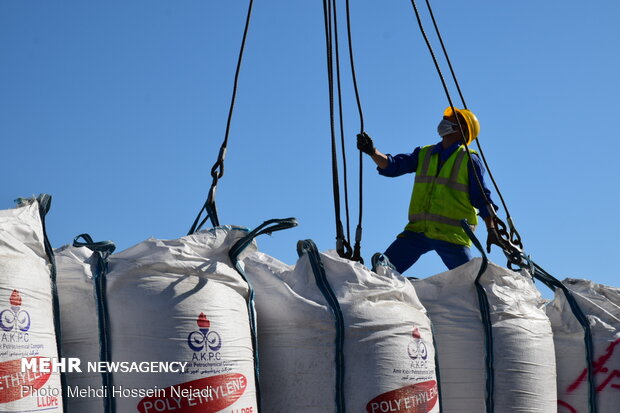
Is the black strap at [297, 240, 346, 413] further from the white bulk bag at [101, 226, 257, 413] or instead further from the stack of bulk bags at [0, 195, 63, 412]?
the stack of bulk bags at [0, 195, 63, 412]

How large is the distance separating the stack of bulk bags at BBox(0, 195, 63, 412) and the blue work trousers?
106 inches

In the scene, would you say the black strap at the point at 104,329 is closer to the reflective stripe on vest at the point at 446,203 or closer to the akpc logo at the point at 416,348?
the akpc logo at the point at 416,348

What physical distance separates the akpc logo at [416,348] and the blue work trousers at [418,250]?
177 centimetres

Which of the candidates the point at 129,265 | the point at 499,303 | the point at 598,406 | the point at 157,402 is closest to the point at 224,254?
the point at 129,265

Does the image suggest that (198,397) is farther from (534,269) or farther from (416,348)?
(534,269)

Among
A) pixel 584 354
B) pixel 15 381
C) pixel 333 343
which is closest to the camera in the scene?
pixel 15 381

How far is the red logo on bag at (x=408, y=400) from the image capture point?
3.05m

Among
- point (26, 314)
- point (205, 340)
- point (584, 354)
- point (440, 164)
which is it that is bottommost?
point (584, 354)

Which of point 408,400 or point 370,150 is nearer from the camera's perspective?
point 408,400

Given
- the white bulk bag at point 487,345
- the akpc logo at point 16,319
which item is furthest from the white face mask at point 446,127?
the akpc logo at point 16,319

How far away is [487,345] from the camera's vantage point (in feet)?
11.7

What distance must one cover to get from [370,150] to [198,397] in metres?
2.50

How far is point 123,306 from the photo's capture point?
271 centimetres

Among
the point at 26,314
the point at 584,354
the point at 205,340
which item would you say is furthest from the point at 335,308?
the point at 584,354
